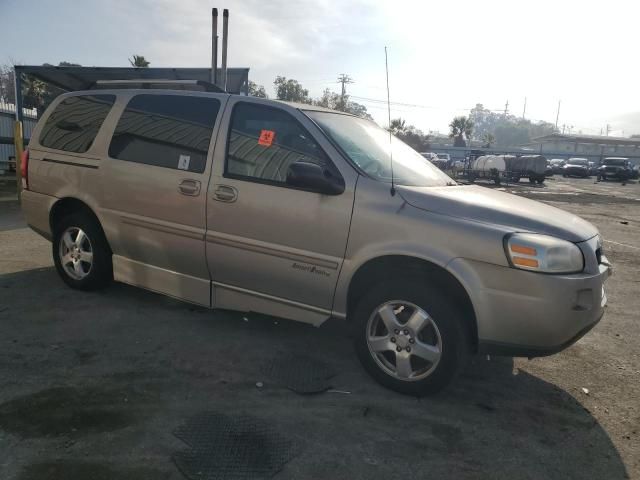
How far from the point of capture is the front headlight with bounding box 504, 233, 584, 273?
279cm

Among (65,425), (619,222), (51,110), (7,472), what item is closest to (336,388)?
(65,425)

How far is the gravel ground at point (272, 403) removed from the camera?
2477 mm

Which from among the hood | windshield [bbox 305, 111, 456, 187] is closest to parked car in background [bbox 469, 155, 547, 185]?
windshield [bbox 305, 111, 456, 187]

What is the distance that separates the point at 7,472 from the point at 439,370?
2336mm

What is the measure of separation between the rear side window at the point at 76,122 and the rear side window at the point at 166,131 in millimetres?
306

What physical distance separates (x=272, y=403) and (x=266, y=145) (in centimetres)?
181

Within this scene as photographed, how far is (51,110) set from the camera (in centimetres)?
487

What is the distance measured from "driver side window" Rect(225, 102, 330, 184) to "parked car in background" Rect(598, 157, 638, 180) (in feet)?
139

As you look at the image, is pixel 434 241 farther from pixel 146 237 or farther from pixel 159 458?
pixel 146 237

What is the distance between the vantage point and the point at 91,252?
14.9 ft

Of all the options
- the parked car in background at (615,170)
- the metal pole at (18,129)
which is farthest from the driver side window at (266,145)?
the parked car in background at (615,170)

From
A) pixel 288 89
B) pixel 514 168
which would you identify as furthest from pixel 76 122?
pixel 288 89

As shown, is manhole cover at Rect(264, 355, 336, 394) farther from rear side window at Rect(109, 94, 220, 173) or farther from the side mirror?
rear side window at Rect(109, 94, 220, 173)

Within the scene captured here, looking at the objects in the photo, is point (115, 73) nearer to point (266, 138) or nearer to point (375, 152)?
point (266, 138)
